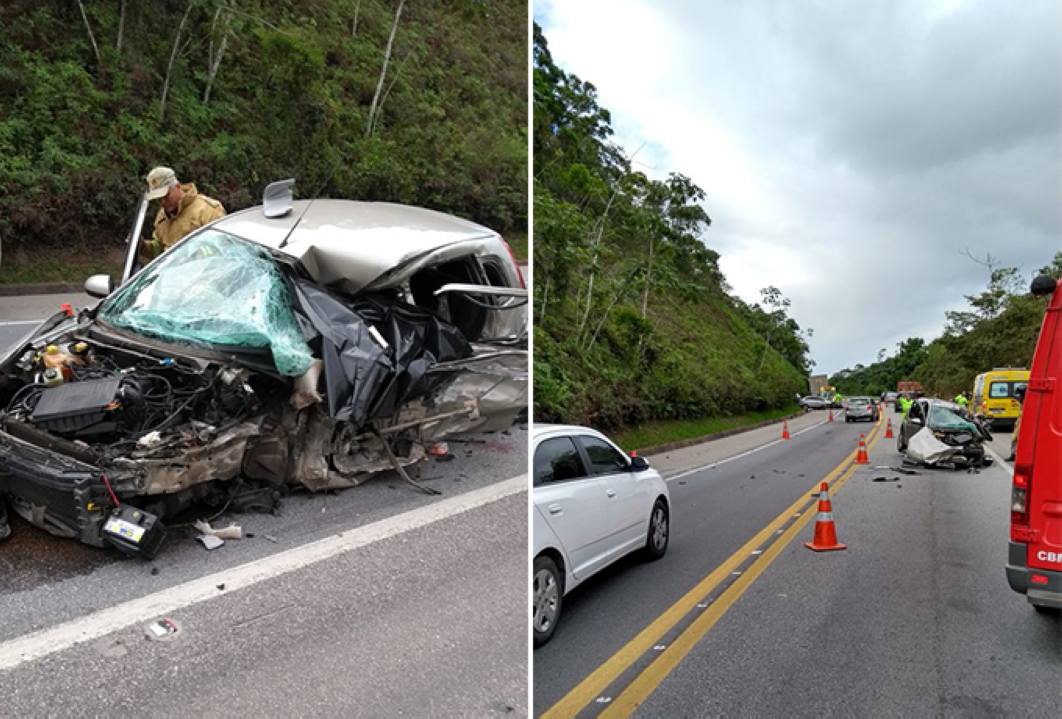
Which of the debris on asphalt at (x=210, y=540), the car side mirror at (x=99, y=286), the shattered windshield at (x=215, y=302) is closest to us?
the debris on asphalt at (x=210, y=540)

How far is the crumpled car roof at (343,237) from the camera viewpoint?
14.5 feet

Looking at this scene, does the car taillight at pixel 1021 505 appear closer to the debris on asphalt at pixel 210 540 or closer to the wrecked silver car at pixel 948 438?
the debris on asphalt at pixel 210 540

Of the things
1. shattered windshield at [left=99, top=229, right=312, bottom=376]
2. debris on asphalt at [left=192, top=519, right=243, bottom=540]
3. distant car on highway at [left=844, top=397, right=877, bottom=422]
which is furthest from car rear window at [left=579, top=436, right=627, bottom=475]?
distant car on highway at [left=844, top=397, right=877, bottom=422]

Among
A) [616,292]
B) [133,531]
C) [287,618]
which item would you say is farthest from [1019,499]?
[133,531]

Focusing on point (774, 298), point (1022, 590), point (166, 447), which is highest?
point (774, 298)

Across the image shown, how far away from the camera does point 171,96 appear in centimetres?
1511

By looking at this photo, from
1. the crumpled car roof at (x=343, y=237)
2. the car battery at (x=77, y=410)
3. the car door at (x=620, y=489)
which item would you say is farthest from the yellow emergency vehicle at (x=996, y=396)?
the car battery at (x=77, y=410)

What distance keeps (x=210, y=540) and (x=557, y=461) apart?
6.10 ft

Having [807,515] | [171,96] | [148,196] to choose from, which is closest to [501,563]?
[148,196]

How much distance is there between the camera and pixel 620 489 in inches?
162

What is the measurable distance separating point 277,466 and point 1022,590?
374cm

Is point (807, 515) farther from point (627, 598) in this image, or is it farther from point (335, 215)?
point (335, 215)

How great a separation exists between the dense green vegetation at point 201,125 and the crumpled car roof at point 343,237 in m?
7.74

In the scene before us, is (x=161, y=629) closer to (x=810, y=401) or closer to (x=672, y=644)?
(x=672, y=644)
